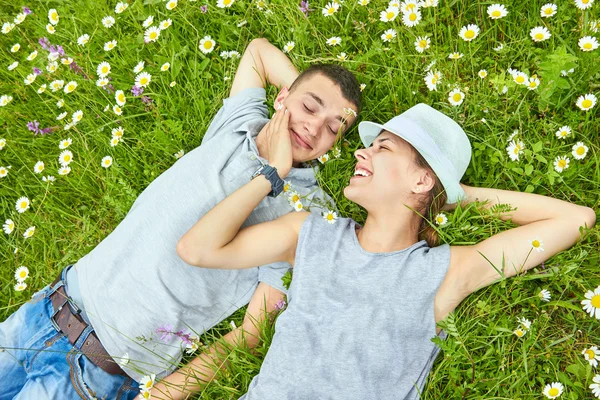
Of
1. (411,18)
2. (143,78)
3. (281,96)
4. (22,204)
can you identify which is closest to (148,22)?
(143,78)

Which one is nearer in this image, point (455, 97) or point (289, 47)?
point (455, 97)

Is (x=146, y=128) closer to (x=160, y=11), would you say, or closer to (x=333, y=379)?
(x=160, y=11)

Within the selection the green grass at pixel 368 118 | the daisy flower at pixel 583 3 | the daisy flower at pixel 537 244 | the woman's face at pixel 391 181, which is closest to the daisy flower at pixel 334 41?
the green grass at pixel 368 118

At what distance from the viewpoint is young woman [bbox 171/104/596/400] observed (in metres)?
2.50

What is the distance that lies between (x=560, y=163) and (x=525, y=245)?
0.68 metres

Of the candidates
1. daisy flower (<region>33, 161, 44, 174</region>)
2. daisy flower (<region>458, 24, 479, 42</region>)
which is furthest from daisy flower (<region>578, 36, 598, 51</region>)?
daisy flower (<region>33, 161, 44, 174</region>)

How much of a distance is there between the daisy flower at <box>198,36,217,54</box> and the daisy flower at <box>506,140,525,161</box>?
218cm

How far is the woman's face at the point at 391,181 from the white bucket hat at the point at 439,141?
0.08 metres

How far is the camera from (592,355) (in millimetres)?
2510

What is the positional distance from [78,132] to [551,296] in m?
3.18

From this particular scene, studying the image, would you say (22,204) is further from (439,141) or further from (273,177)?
(439,141)

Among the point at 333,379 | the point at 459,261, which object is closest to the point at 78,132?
the point at 333,379

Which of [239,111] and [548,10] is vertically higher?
[239,111]

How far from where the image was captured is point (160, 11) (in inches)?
153
